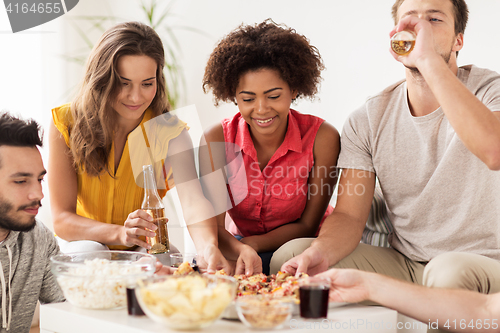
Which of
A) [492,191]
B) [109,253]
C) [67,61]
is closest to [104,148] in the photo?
[109,253]

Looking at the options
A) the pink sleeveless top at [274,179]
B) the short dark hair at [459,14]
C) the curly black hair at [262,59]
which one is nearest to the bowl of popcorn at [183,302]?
the pink sleeveless top at [274,179]

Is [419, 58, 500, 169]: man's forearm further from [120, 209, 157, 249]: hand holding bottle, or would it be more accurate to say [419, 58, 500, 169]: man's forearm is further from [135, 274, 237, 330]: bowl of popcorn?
[120, 209, 157, 249]: hand holding bottle

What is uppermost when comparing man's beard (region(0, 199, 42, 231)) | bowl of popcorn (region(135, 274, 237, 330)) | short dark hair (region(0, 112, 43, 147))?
short dark hair (region(0, 112, 43, 147))

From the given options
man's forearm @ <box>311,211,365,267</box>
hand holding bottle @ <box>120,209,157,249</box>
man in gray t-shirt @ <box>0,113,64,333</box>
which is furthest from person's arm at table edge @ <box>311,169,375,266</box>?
man in gray t-shirt @ <box>0,113,64,333</box>

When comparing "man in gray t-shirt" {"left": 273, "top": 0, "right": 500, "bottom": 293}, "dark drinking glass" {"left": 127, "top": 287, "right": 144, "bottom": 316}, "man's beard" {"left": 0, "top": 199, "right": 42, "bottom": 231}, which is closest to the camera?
"dark drinking glass" {"left": 127, "top": 287, "right": 144, "bottom": 316}

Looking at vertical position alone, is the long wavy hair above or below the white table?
above

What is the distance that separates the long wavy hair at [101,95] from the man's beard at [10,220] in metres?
0.55

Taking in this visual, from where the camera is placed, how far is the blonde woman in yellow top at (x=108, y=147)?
1738 mm

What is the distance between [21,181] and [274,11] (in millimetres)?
2042

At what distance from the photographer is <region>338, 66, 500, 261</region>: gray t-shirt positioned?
4.92 feet

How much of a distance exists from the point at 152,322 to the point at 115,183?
1.06 metres

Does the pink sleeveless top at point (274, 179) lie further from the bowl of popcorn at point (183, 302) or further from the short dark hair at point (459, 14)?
the bowl of popcorn at point (183, 302)

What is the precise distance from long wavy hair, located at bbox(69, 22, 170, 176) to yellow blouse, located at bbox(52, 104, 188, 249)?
0.03 meters

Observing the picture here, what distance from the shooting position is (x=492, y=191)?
149cm
